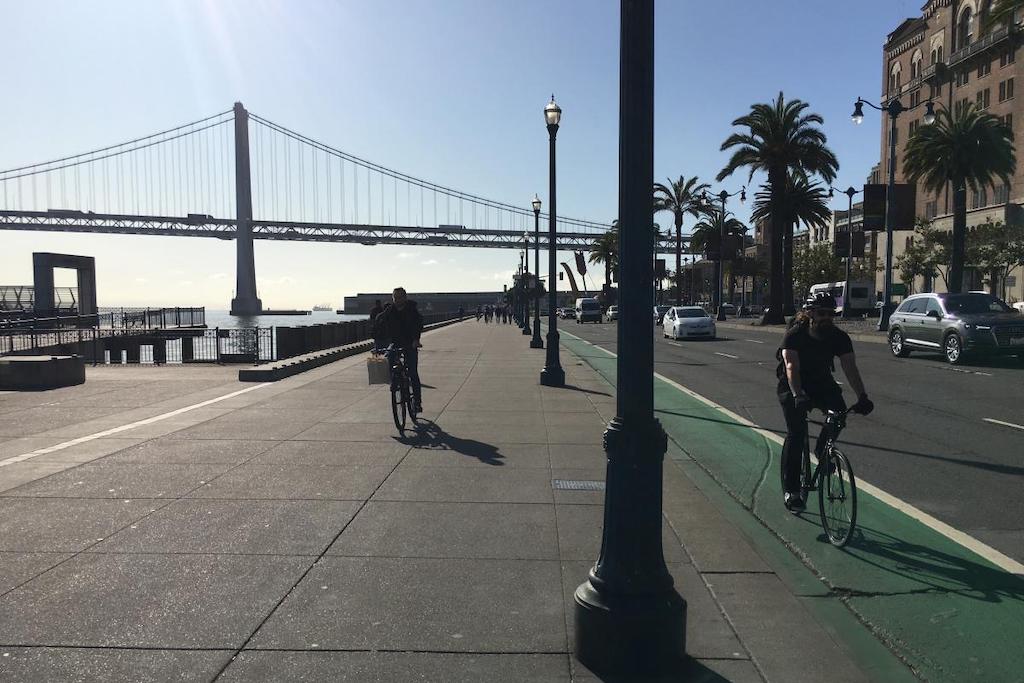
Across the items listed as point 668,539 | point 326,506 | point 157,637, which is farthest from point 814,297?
point 157,637

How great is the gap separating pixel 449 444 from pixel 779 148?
123ft

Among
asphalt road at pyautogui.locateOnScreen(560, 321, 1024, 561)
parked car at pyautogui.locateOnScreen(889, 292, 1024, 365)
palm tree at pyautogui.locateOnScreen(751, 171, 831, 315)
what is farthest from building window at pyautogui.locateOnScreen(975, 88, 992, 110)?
asphalt road at pyautogui.locateOnScreen(560, 321, 1024, 561)

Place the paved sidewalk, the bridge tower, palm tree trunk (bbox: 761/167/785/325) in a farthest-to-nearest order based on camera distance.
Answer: the bridge tower → palm tree trunk (bbox: 761/167/785/325) → the paved sidewalk

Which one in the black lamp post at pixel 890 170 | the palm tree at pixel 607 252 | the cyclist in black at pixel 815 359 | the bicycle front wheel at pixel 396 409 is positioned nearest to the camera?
the cyclist in black at pixel 815 359

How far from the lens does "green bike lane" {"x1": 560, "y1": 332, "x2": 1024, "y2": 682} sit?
358cm

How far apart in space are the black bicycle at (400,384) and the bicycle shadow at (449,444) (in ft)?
0.69

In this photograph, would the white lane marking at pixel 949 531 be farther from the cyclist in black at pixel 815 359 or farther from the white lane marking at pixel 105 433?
the white lane marking at pixel 105 433

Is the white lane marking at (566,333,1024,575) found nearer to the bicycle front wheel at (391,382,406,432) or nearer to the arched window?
the bicycle front wheel at (391,382,406,432)

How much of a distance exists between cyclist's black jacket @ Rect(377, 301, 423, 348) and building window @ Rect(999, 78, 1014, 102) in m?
68.4

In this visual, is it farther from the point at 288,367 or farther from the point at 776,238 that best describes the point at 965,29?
the point at 288,367

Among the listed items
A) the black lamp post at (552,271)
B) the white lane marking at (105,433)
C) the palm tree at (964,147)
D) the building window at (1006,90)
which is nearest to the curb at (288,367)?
the white lane marking at (105,433)

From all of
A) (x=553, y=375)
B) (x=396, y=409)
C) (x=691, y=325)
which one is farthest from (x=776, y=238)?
(x=396, y=409)

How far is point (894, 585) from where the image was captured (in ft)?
14.6

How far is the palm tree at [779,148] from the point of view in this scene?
40688 mm
